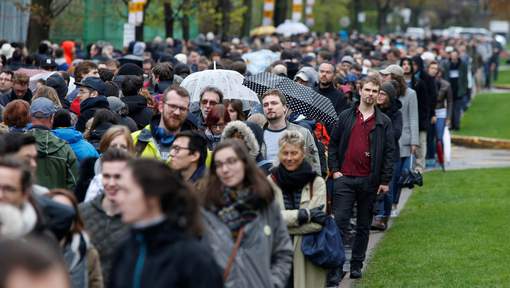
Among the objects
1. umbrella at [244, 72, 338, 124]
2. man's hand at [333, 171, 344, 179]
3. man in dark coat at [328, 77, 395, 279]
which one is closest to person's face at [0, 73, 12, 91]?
umbrella at [244, 72, 338, 124]

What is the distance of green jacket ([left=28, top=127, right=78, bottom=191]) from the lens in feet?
34.1

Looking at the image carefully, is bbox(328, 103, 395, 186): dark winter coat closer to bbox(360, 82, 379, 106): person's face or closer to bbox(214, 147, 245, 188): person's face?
bbox(360, 82, 379, 106): person's face

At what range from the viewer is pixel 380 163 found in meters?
12.9

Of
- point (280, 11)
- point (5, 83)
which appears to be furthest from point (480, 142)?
point (280, 11)

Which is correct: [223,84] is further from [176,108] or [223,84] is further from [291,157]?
[291,157]

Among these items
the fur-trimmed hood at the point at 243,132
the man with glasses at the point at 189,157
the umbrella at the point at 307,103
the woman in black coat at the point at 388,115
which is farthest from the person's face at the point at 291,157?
the woman in black coat at the point at 388,115

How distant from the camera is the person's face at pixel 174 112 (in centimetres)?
1002

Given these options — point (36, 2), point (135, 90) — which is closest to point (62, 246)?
point (135, 90)

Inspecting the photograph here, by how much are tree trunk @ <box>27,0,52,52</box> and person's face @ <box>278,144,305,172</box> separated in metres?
19.7

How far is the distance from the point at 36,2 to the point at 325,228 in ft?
69.4

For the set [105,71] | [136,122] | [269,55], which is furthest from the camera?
[269,55]

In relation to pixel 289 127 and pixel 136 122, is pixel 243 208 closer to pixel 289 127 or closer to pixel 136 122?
pixel 289 127

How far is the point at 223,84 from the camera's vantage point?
1428cm

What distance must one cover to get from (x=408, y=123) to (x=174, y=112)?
25.5ft
